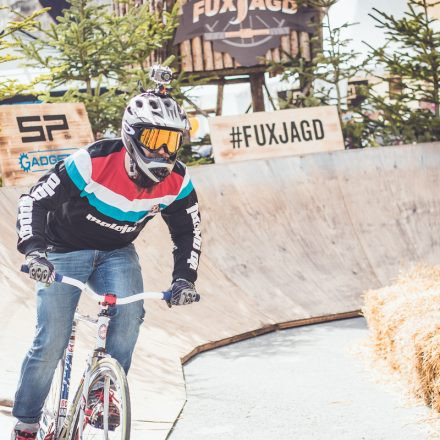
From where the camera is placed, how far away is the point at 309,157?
35.3ft

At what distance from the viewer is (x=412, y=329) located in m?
5.81

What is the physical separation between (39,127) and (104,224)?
6.05 m

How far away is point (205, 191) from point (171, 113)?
6119 millimetres

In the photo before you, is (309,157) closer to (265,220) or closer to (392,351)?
(265,220)

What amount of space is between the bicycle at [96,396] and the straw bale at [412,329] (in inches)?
94.2

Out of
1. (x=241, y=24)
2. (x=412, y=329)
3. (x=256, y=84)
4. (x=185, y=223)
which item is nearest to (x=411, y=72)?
(x=241, y=24)

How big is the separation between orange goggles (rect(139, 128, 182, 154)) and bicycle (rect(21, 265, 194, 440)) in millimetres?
701

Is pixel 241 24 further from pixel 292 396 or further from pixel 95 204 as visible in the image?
pixel 95 204

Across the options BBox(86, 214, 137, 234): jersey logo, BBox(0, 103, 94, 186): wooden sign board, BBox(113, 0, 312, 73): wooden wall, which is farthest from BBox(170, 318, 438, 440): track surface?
A: BBox(113, 0, 312, 73): wooden wall

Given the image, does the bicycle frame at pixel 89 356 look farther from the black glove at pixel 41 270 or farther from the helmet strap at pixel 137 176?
the helmet strap at pixel 137 176

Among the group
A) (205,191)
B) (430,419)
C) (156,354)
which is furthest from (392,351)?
(205,191)

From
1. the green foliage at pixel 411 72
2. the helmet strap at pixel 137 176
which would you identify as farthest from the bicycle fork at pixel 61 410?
the green foliage at pixel 411 72

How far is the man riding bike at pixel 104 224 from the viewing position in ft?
12.8

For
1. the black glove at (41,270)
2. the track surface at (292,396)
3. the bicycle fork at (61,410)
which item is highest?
the black glove at (41,270)
